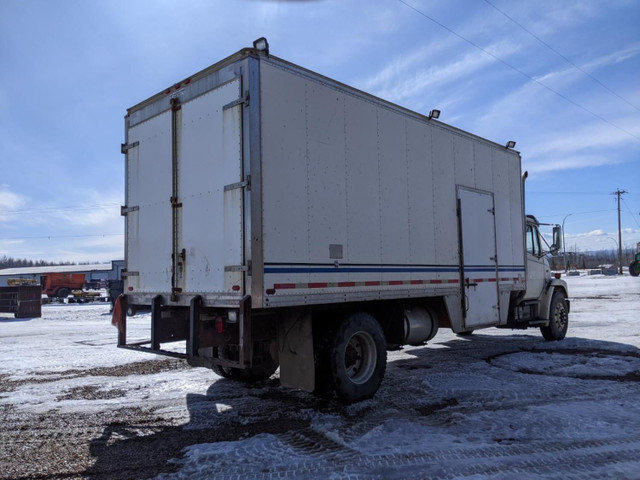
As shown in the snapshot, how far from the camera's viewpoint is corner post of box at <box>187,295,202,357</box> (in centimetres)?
518

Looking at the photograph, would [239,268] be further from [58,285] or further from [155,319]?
[58,285]

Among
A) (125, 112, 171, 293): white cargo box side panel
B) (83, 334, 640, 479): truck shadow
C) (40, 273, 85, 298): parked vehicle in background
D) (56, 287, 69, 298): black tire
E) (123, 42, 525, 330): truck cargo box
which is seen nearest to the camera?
(83, 334, 640, 479): truck shadow

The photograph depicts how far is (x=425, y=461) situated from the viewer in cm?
407

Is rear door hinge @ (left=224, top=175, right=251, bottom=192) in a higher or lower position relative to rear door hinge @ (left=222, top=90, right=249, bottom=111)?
→ lower

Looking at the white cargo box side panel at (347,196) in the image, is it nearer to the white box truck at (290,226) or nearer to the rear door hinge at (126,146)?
the white box truck at (290,226)

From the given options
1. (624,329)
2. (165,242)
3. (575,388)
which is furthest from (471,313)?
(624,329)

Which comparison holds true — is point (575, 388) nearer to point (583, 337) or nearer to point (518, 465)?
point (518, 465)

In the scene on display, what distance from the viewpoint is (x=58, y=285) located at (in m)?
44.1

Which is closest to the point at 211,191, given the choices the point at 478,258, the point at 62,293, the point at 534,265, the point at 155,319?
the point at 155,319

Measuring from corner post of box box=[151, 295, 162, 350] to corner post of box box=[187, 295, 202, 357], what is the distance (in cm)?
65

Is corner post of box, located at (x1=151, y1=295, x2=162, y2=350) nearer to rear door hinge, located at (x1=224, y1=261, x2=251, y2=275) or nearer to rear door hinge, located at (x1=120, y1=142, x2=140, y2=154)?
rear door hinge, located at (x1=224, y1=261, x2=251, y2=275)

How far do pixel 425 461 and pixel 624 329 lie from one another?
10.8 m

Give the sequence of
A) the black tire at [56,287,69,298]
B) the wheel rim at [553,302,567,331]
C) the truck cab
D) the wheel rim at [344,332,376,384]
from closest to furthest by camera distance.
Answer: the wheel rim at [344,332,376,384], the truck cab, the wheel rim at [553,302,567,331], the black tire at [56,287,69,298]

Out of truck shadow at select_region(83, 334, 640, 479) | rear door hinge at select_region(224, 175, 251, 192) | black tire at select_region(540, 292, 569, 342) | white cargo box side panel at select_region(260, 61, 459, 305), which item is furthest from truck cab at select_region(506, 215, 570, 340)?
rear door hinge at select_region(224, 175, 251, 192)
